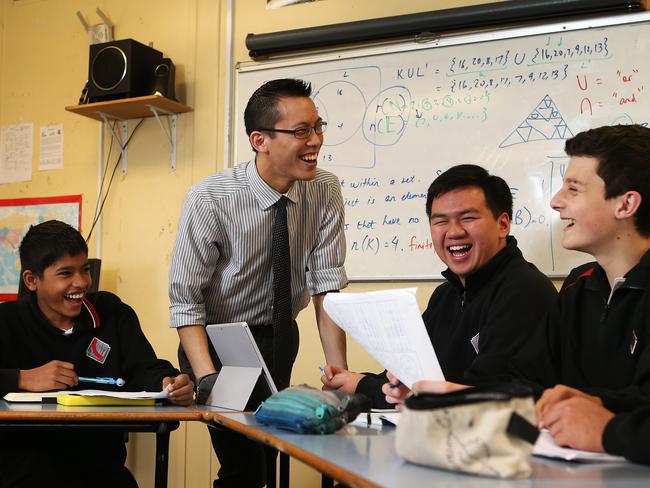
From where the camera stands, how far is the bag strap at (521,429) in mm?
991

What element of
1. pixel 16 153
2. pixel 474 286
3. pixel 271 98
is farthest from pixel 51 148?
pixel 474 286

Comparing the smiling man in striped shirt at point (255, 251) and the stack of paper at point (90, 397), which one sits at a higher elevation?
the smiling man in striped shirt at point (255, 251)

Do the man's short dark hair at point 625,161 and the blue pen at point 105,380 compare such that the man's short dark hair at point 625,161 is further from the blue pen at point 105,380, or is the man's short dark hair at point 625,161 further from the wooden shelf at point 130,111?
the wooden shelf at point 130,111

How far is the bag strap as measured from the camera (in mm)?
991

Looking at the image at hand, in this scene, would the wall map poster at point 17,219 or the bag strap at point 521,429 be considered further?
the wall map poster at point 17,219

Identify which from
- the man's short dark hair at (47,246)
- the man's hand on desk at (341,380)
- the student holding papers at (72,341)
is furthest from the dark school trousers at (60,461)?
the man's hand on desk at (341,380)

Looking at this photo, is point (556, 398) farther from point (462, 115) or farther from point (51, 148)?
point (51, 148)

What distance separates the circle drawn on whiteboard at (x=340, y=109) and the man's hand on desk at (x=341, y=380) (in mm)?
1580

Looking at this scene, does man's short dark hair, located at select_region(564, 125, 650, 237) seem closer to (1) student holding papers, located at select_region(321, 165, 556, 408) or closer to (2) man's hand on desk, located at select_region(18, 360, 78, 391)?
(1) student holding papers, located at select_region(321, 165, 556, 408)

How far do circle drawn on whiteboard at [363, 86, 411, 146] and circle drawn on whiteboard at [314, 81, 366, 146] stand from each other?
0.05 m

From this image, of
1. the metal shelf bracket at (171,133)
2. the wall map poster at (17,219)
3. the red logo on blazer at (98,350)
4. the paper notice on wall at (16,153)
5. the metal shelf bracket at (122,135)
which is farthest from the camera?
the paper notice on wall at (16,153)

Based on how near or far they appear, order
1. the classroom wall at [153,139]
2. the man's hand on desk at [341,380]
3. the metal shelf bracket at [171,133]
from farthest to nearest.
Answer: the metal shelf bracket at [171,133] → the classroom wall at [153,139] → the man's hand on desk at [341,380]

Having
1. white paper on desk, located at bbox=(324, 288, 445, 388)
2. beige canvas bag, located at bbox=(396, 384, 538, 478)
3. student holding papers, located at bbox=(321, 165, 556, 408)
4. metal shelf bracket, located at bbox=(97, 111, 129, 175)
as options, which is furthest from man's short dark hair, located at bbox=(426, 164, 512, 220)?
metal shelf bracket, located at bbox=(97, 111, 129, 175)

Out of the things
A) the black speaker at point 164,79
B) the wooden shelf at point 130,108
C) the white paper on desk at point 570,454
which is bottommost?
the white paper on desk at point 570,454
